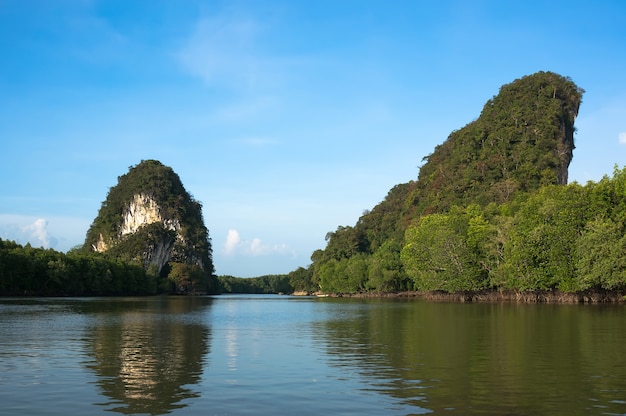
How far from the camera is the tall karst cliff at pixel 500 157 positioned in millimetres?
116812

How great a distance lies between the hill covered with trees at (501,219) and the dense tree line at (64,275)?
48018mm

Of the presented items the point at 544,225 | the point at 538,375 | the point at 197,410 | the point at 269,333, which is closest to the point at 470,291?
the point at 544,225

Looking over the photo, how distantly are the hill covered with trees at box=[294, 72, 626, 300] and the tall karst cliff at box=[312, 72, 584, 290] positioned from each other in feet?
0.91

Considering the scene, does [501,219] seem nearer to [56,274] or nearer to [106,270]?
[56,274]

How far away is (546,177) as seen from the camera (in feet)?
376

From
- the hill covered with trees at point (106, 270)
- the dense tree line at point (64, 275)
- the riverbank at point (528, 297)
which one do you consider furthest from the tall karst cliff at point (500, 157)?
the dense tree line at point (64, 275)

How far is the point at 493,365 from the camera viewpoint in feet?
63.4

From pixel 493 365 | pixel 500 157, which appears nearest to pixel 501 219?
pixel 500 157

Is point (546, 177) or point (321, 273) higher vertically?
point (546, 177)

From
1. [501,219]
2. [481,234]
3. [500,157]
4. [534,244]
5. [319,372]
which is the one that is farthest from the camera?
[500,157]

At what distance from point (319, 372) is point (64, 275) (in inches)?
4136

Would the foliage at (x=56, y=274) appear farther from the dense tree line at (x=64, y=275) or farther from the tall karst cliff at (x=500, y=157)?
the tall karst cliff at (x=500, y=157)

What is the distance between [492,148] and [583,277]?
78.1m

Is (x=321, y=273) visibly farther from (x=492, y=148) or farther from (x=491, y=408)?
(x=491, y=408)
